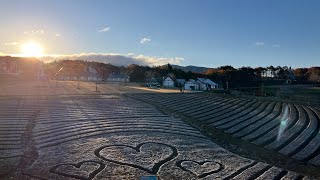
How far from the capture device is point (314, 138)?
33.5 m

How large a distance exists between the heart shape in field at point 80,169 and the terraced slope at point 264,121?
1719cm

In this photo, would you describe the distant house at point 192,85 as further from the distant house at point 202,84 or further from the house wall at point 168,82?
the house wall at point 168,82

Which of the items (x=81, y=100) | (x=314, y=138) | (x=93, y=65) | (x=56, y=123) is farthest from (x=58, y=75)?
(x=314, y=138)

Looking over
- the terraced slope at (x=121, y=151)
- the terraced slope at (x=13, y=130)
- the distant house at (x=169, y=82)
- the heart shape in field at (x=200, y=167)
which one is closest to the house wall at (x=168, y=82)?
the distant house at (x=169, y=82)

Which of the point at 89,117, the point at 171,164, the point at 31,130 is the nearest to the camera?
Result: the point at 171,164

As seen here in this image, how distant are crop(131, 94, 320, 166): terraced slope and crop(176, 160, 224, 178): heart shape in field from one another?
8.66 metres

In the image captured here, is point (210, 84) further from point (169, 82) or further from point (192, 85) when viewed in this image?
point (169, 82)

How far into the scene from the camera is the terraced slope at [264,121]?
31.0 m

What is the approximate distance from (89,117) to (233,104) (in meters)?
28.8

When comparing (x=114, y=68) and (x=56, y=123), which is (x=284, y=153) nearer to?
(x=56, y=123)

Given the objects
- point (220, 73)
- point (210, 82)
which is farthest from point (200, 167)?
point (220, 73)

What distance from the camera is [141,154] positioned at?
26.0 m

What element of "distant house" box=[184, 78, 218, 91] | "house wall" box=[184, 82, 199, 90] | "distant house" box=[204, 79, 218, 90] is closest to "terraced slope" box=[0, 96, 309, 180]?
"house wall" box=[184, 82, 199, 90]

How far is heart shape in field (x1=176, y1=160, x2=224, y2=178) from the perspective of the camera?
22.2 metres
